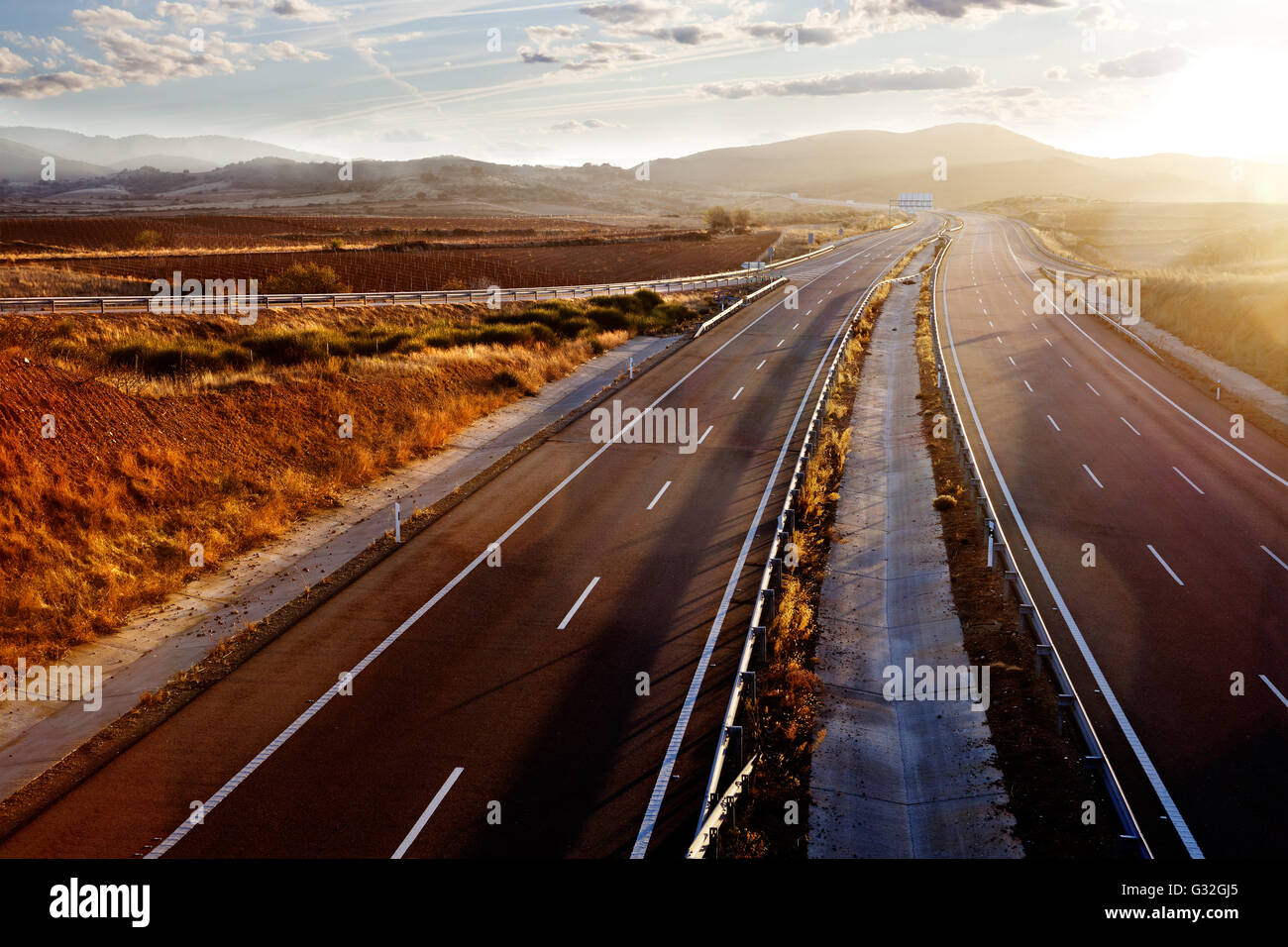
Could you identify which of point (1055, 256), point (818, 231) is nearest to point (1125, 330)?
point (1055, 256)

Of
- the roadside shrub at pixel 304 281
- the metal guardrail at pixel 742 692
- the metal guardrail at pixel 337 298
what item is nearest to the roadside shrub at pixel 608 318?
the metal guardrail at pixel 337 298

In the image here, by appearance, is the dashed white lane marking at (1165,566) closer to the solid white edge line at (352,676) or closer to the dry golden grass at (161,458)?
the solid white edge line at (352,676)

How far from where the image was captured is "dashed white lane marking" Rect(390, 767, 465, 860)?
9.05 metres

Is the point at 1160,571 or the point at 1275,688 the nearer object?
the point at 1275,688

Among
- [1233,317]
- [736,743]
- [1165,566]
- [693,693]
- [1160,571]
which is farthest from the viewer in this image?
[1233,317]

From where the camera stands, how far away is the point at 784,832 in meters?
10.0

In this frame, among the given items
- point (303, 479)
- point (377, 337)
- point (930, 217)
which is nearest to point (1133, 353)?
point (377, 337)

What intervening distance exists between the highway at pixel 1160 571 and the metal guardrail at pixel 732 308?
14017mm

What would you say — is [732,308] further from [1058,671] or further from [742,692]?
[742,692]

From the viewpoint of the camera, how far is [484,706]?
12.1 metres

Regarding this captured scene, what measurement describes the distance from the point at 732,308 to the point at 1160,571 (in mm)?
38918

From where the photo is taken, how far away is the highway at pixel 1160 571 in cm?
1072

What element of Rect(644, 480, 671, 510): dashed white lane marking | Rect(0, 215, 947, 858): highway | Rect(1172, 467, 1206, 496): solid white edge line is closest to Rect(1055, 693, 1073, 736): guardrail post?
Rect(0, 215, 947, 858): highway

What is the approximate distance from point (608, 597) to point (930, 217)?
157m
